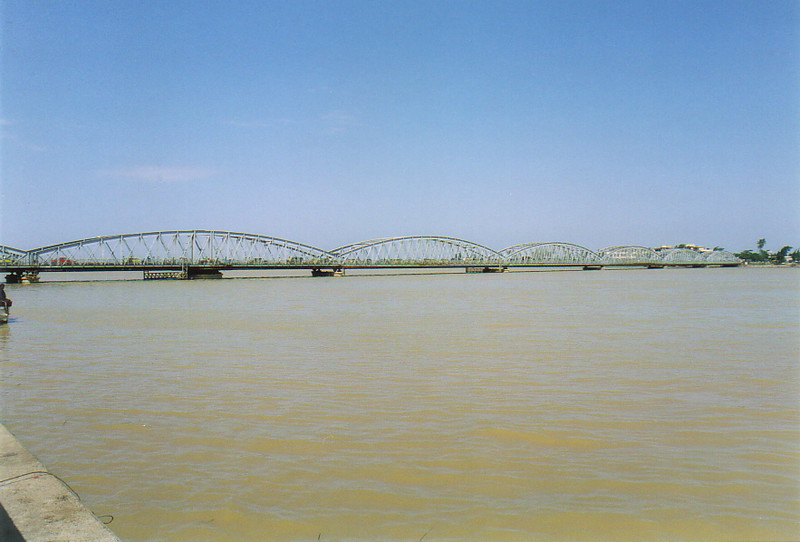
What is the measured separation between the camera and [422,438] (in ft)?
22.5

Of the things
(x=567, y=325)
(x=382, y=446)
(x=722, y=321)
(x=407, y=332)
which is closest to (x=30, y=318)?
(x=407, y=332)

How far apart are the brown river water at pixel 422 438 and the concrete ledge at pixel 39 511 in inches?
25.8

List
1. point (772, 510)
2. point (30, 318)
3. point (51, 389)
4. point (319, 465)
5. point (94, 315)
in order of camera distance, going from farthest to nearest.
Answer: point (94, 315)
point (30, 318)
point (51, 389)
point (319, 465)
point (772, 510)

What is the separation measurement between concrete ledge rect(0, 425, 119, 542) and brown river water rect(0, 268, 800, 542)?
2.15 feet

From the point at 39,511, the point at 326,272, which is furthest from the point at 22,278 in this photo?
the point at 39,511

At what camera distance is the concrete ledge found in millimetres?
3605

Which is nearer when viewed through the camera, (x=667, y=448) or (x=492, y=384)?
(x=667, y=448)

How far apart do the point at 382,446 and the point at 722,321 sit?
19084 mm

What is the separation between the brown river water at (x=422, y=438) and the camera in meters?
4.77

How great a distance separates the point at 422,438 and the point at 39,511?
400 centimetres

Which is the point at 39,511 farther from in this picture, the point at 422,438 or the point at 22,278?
the point at 22,278

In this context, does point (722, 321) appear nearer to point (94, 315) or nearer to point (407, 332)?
point (407, 332)

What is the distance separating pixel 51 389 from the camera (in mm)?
9633

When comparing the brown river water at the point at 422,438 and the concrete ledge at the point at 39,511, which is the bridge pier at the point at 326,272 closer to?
the brown river water at the point at 422,438
